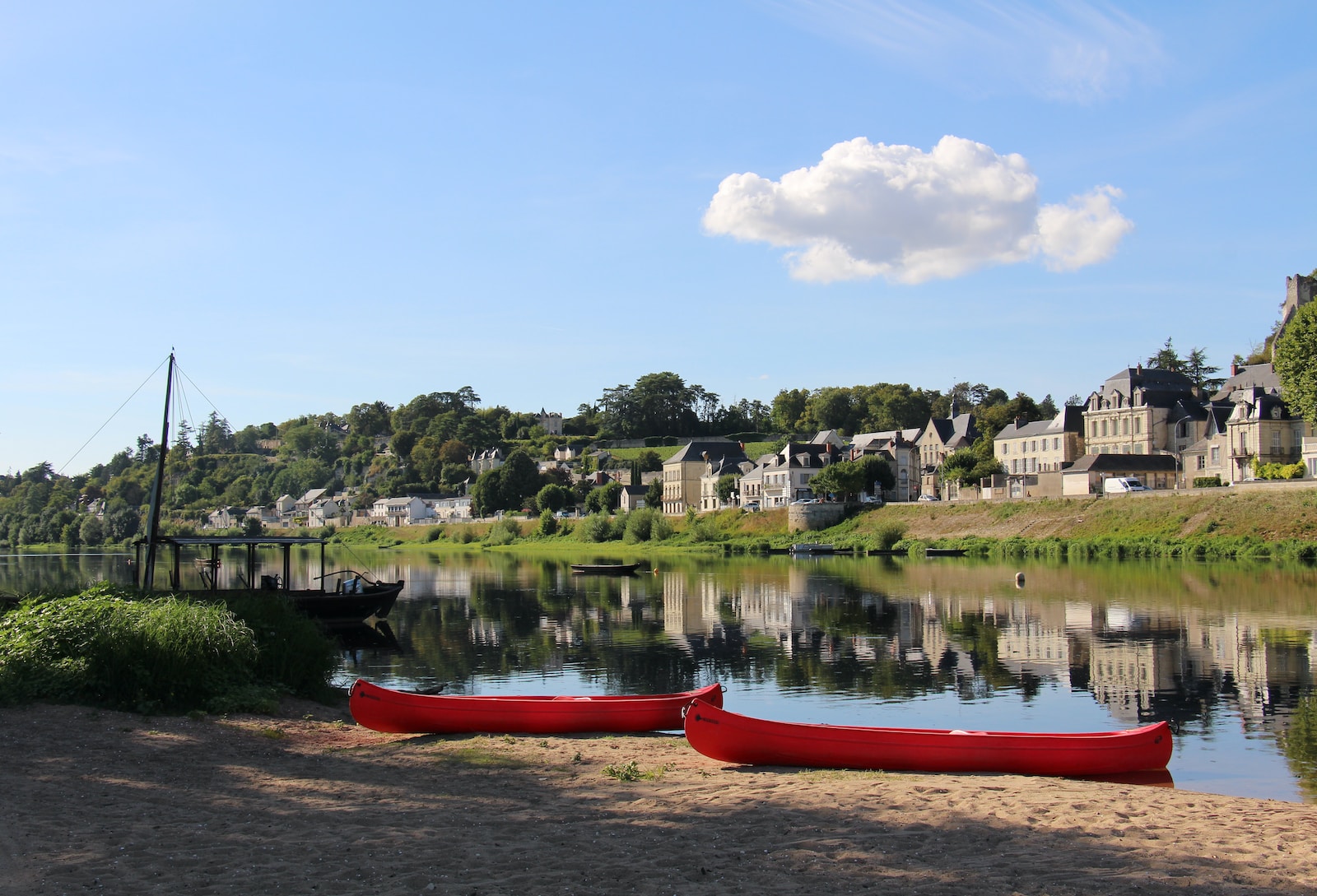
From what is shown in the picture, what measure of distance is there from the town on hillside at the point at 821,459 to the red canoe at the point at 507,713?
48825mm

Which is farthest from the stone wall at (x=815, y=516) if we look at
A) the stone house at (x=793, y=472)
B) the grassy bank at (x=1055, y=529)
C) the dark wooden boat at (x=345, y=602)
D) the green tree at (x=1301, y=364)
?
the dark wooden boat at (x=345, y=602)

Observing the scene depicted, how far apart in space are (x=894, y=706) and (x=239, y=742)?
12.7 m

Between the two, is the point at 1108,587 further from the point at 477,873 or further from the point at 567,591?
the point at 477,873

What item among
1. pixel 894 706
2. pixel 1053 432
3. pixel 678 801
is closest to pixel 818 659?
pixel 894 706

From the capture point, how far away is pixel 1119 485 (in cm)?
7788

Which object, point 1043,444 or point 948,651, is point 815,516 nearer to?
point 1043,444

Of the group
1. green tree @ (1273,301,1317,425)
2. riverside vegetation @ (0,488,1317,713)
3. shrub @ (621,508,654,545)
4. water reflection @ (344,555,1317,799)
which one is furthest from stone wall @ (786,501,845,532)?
water reflection @ (344,555,1317,799)

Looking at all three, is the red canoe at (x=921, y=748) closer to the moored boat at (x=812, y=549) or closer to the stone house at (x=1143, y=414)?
the moored boat at (x=812, y=549)

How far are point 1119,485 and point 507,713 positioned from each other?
→ 70869mm

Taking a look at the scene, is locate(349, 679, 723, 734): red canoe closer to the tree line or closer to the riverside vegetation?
the riverside vegetation

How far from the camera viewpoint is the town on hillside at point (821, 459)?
82.6 metres

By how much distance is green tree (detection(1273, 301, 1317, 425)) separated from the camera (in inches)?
2783

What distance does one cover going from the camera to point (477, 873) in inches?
373

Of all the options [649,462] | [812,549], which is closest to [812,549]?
[812,549]
